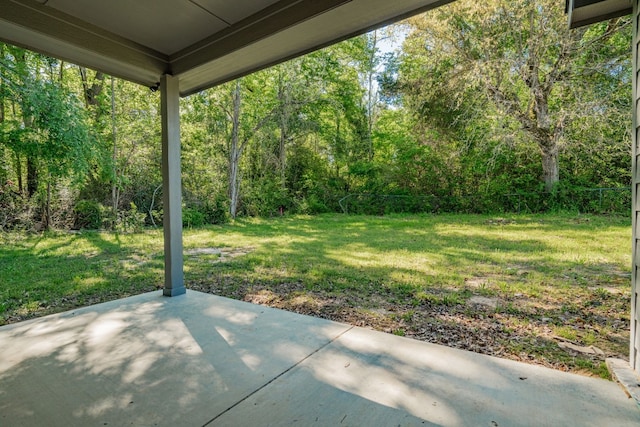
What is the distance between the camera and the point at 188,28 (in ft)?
7.72

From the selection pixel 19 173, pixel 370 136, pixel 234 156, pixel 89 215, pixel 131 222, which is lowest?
pixel 131 222

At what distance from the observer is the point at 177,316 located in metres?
2.60

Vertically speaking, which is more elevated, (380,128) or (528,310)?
(380,128)

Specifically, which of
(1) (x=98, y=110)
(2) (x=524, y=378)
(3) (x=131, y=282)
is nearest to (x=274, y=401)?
(2) (x=524, y=378)

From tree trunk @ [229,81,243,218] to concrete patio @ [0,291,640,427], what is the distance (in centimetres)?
819

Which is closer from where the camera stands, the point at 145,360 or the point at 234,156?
the point at 145,360

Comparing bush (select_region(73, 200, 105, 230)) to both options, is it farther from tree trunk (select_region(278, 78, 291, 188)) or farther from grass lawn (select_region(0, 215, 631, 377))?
tree trunk (select_region(278, 78, 291, 188))

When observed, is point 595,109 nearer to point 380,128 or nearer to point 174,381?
point 380,128

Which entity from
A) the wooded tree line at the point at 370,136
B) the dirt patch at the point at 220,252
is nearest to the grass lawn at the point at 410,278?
the dirt patch at the point at 220,252

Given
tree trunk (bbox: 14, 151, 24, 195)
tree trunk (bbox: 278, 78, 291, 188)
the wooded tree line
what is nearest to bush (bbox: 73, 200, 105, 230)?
the wooded tree line

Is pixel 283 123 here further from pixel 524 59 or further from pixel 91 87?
pixel 524 59

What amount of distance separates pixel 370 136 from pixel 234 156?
6088 mm

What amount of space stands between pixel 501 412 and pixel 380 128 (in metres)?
13.8

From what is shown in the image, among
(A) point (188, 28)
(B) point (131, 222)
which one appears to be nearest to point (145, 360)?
(A) point (188, 28)
